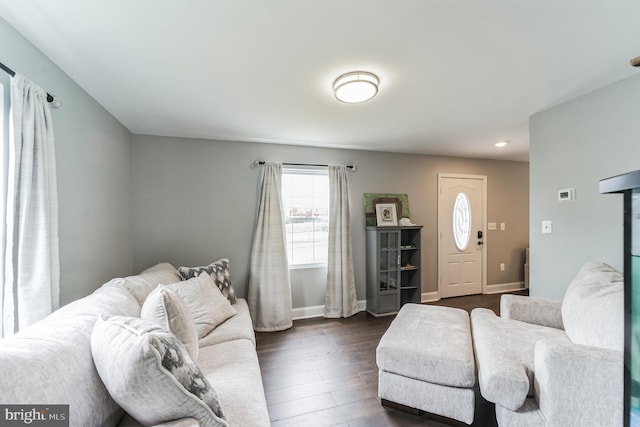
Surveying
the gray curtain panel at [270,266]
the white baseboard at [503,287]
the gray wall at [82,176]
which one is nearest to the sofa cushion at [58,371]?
the gray wall at [82,176]

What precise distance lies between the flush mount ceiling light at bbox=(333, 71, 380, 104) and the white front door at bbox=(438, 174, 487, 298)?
282 cm

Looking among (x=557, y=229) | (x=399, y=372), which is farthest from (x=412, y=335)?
(x=557, y=229)

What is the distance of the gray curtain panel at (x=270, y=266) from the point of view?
10.4 feet

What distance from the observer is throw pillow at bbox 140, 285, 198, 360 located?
4.40 ft

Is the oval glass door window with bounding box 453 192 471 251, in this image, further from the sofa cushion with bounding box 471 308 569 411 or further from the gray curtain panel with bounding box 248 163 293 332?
the gray curtain panel with bounding box 248 163 293 332

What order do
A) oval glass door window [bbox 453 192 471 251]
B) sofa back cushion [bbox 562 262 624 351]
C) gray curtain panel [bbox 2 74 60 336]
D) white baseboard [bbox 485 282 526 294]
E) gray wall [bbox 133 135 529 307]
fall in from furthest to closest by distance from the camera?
white baseboard [bbox 485 282 526 294]
oval glass door window [bbox 453 192 471 251]
gray wall [bbox 133 135 529 307]
sofa back cushion [bbox 562 262 624 351]
gray curtain panel [bbox 2 74 60 336]

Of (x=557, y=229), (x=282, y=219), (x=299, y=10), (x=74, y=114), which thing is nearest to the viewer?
(x=299, y=10)

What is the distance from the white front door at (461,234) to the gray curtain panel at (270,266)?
2.61 m

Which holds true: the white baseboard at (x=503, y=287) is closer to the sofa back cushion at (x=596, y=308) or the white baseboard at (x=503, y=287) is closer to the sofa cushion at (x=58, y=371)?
the sofa back cushion at (x=596, y=308)

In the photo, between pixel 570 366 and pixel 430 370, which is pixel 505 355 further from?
pixel 430 370

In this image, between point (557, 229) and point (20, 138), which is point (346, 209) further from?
point (20, 138)

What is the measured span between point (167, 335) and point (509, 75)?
8.43 ft

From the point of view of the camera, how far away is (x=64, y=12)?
1.23 metres

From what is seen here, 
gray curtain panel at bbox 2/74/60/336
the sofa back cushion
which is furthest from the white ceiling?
the sofa back cushion
